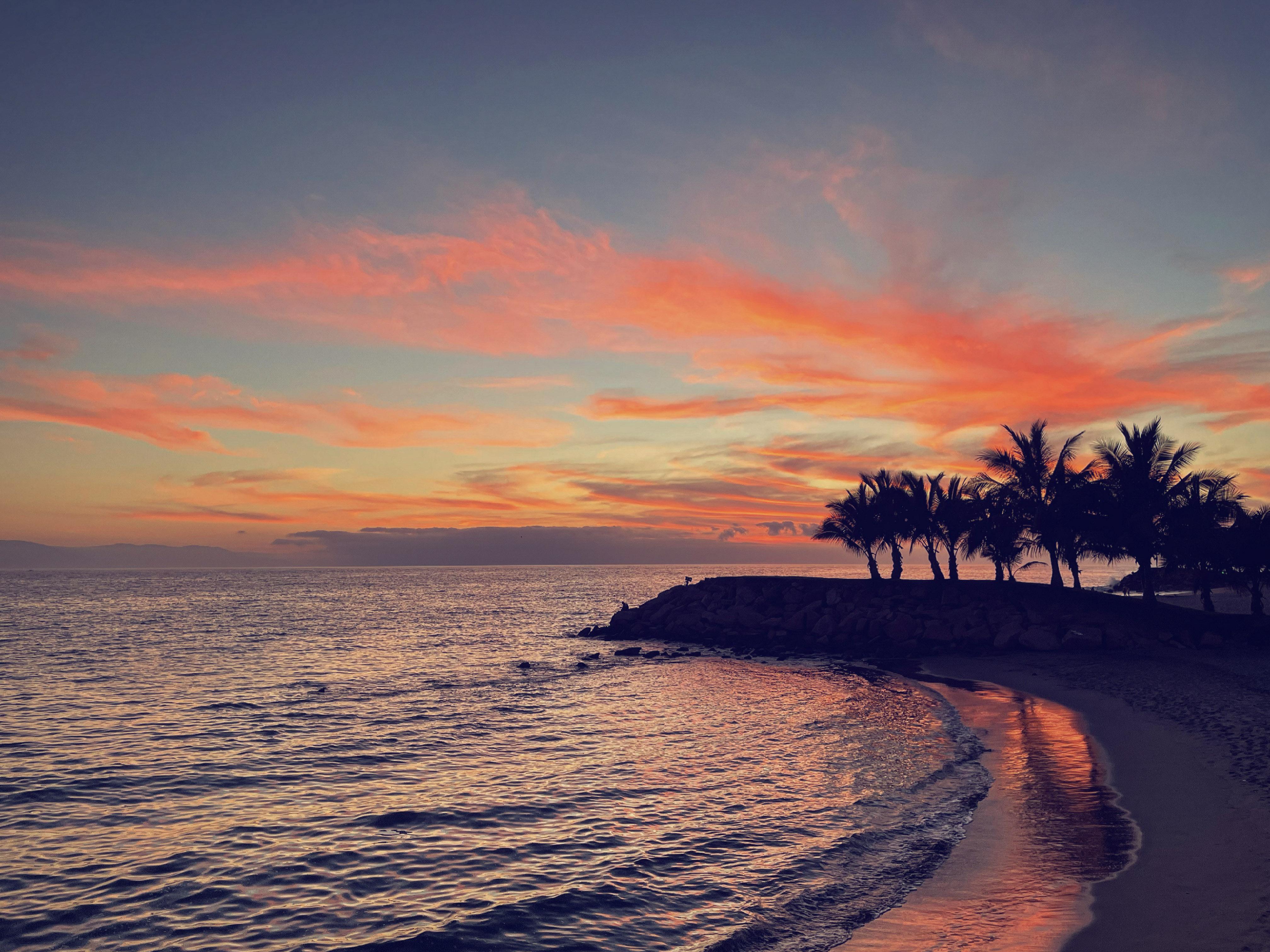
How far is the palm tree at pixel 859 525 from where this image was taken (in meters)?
65.1

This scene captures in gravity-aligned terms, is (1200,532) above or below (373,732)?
above

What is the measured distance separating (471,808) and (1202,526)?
1974 inches

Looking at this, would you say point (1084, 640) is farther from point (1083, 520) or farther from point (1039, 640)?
point (1083, 520)

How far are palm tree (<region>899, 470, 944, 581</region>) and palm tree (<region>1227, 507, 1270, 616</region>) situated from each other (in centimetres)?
1956

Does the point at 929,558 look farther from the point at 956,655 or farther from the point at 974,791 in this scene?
the point at 974,791

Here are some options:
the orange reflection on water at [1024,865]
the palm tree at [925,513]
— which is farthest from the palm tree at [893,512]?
the orange reflection on water at [1024,865]

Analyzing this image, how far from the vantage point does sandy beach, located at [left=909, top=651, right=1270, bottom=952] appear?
10273mm

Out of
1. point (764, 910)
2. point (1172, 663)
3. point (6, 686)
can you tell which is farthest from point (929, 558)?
point (6, 686)

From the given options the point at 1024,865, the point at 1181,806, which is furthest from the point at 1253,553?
the point at 1024,865

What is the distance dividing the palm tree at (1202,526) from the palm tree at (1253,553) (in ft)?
1.60

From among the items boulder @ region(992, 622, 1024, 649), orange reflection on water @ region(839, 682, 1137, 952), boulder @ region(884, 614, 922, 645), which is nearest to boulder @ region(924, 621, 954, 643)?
boulder @ region(884, 614, 922, 645)

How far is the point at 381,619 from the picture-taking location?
9338 centimetres

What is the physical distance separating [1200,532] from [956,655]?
18.1m

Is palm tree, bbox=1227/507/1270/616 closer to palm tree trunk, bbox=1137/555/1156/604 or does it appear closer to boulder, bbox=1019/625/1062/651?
palm tree trunk, bbox=1137/555/1156/604
